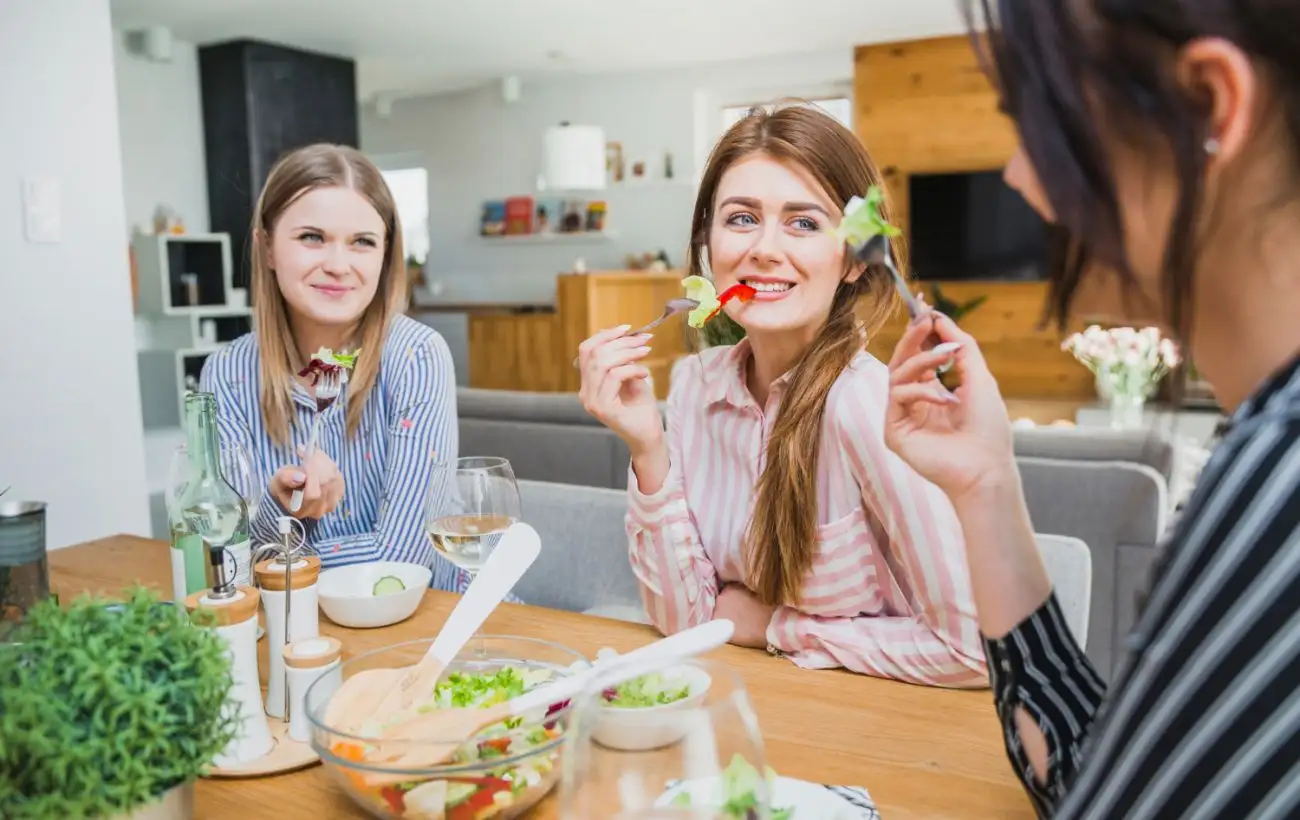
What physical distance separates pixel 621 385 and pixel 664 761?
855 millimetres

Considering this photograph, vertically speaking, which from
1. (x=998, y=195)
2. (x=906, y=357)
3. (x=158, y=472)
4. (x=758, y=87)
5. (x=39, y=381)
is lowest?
(x=158, y=472)

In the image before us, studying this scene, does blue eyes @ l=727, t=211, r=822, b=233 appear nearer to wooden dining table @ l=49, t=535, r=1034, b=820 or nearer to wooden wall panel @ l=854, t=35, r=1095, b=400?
wooden dining table @ l=49, t=535, r=1034, b=820

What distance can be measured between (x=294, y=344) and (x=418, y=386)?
304 millimetres

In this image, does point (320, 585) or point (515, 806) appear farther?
point (320, 585)

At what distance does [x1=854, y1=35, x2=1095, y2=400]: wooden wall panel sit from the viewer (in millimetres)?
6887

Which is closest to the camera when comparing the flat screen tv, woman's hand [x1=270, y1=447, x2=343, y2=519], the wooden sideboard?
woman's hand [x1=270, y1=447, x2=343, y2=519]

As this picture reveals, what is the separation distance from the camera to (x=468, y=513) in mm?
1137

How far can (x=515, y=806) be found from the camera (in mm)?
803

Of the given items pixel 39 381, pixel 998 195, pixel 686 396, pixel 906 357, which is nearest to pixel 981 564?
pixel 906 357

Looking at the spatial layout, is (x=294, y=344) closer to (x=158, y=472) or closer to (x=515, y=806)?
(x=515, y=806)

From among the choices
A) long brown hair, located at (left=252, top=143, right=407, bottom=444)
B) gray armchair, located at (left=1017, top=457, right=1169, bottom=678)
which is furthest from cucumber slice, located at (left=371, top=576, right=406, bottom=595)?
gray armchair, located at (left=1017, top=457, right=1169, bottom=678)

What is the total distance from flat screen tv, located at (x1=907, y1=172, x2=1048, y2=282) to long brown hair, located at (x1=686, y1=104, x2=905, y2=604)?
227 inches

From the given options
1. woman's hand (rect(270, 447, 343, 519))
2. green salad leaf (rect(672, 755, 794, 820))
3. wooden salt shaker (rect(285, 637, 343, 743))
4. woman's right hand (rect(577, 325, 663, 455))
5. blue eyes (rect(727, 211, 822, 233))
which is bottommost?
wooden salt shaker (rect(285, 637, 343, 743))

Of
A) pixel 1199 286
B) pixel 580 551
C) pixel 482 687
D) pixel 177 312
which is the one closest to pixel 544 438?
pixel 580 551
